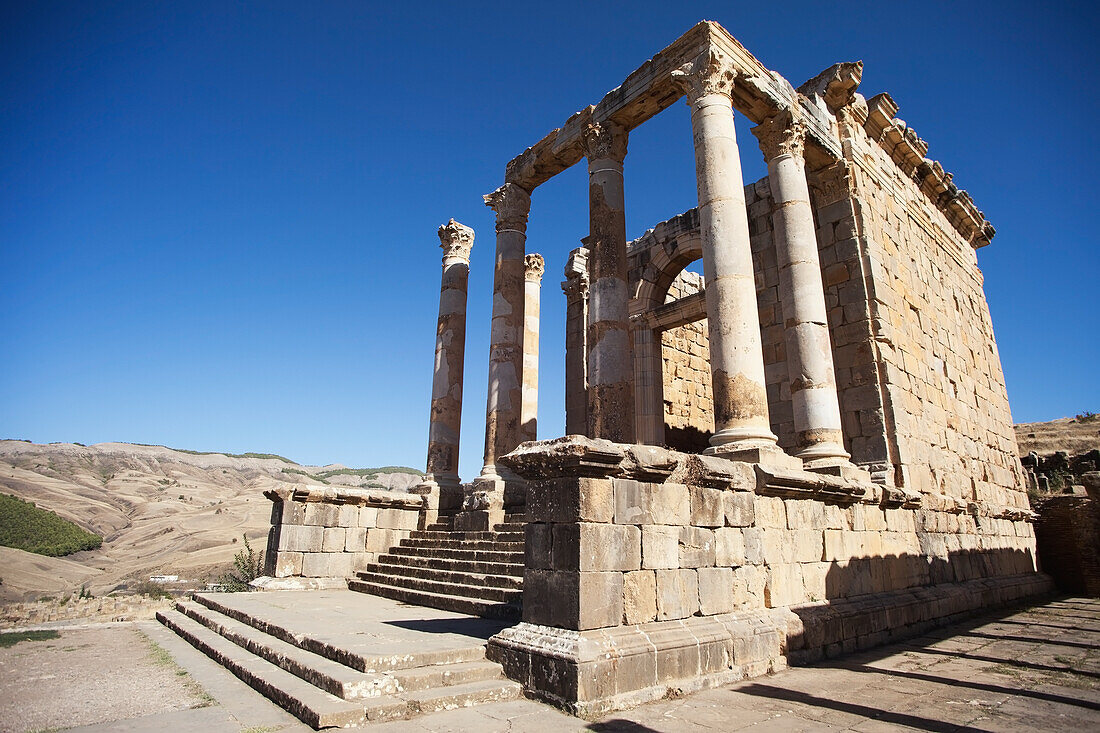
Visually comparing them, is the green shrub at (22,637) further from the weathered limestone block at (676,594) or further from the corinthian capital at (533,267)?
the corinthian capital at (533,267)

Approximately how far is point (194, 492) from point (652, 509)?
201 ft

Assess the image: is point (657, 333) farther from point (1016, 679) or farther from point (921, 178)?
point (1016, 679)

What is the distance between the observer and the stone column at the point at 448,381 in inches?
483

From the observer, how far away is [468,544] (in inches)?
382

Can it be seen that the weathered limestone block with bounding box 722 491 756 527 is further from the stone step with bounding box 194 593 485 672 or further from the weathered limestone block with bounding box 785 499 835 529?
the stone step with bounding box 194 593 485 672

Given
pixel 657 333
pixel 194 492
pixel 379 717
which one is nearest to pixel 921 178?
pixel 657 333

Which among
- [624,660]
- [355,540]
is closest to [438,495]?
[355,540]

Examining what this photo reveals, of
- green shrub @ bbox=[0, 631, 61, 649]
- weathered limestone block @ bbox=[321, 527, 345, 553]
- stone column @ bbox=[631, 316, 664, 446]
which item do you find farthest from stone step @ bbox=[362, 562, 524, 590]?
stone column @ bbox=[631, 316, 664, 446]

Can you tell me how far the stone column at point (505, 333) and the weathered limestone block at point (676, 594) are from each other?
6.19 meters

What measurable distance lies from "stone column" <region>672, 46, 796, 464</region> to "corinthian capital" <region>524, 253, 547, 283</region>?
6146mm

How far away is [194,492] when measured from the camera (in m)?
55.0

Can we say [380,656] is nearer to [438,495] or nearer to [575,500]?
[575,500]

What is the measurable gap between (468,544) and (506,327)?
15.2ft

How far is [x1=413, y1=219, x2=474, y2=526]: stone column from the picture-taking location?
40.2ft
